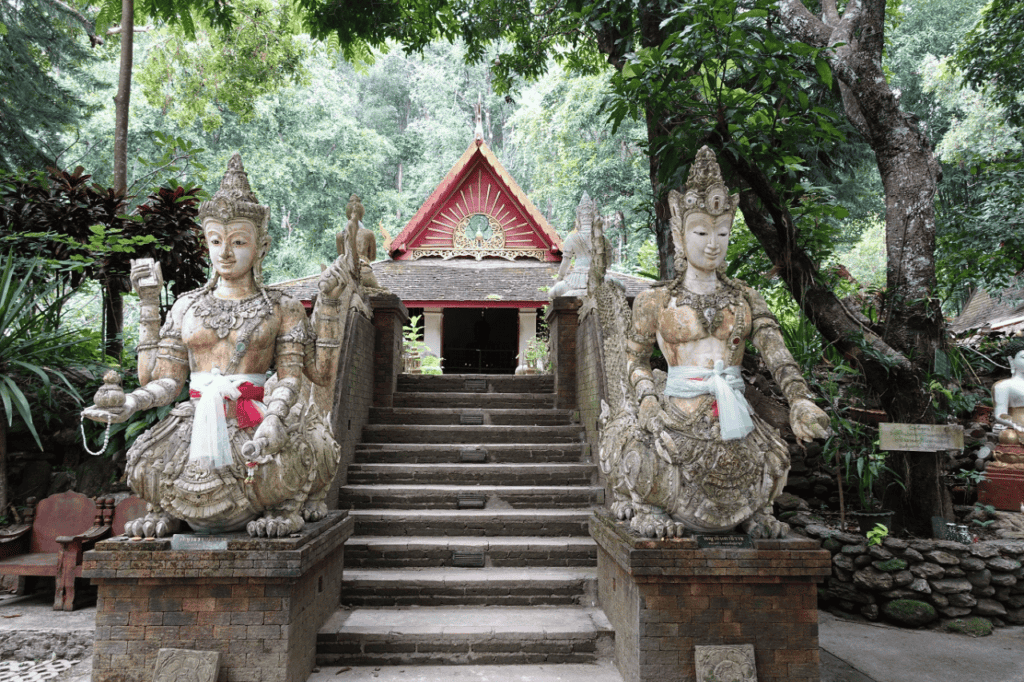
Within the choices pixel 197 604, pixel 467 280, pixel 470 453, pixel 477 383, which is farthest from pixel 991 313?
pixel 197 604

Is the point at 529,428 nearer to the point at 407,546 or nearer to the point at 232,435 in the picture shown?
the point at 407,546

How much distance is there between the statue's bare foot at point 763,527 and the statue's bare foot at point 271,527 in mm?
2313

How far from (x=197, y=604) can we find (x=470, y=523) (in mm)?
2246

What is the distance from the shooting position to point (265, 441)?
9.75 ft

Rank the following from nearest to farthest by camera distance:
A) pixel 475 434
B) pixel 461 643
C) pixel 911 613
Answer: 1. pixel 461 643
2. pixel 911 613
3. pixel 475 434

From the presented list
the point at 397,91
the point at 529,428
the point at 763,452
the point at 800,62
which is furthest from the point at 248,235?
the point at 397,91

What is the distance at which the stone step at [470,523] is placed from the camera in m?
4.87

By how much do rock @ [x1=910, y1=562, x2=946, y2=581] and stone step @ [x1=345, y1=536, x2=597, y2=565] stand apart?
8.27ft

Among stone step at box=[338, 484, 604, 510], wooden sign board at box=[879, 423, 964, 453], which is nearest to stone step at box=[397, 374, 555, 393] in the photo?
stone step at box=[338, 484, 604, 510]

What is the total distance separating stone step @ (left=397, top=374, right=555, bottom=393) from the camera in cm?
695

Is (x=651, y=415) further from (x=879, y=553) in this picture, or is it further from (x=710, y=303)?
(x=879, y=553)

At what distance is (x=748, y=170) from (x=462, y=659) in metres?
4.10

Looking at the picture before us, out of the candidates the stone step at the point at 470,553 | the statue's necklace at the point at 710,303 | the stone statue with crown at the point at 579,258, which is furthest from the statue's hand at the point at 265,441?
the stone statue with crown at the point at 579,258

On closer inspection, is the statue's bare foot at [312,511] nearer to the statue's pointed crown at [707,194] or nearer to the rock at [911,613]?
the statue's pointed crown at [707,194]
